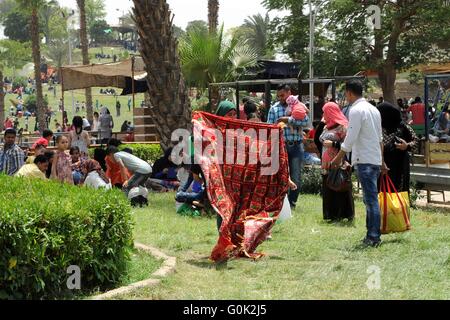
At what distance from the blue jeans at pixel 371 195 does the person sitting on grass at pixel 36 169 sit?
3876 millimetres

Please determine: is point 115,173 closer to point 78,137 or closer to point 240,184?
point 78,137

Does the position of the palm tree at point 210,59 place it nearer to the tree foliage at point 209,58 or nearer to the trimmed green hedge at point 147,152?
the tree foliage at point 209,58

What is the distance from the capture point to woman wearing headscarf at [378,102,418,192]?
352 inches

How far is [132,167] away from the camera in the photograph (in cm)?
1170

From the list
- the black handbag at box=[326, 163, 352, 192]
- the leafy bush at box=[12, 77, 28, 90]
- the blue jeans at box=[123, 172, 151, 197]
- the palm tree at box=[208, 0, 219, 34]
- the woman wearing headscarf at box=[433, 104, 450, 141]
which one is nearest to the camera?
the black handbag at box=[326, 163, 352, 192]

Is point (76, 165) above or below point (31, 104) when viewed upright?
below

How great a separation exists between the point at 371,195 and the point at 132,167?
4.90 meters

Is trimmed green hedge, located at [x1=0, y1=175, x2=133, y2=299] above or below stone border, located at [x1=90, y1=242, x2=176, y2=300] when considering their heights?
above

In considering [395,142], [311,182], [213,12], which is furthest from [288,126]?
[213,12]

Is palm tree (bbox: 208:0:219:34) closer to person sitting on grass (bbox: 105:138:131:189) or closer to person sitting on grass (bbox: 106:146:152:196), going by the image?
person sitting on grass (bbox: 105:138:131:189)

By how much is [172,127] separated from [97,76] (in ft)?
20.8

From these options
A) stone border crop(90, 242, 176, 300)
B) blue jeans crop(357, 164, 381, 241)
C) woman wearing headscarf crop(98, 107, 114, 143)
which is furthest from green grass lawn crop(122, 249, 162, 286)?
woman wearing headscarf crop(98, 107, 114, 143)

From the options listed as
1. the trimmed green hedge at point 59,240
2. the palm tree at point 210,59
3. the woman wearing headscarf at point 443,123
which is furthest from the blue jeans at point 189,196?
the palm tree at point 210,59

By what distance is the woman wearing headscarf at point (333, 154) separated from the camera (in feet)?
30.2
